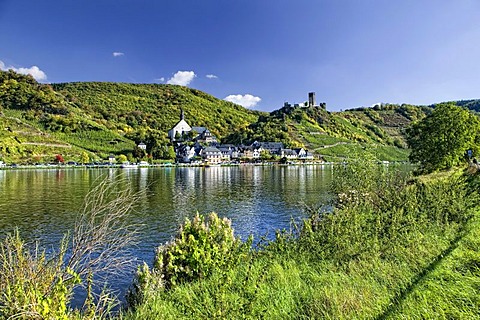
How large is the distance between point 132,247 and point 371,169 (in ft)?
44.3

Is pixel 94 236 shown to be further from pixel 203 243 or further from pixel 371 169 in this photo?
pixel 371 169

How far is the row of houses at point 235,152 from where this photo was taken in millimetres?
141625

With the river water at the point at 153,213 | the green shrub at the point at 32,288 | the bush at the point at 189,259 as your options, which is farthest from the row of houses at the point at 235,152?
the green shrub at the point at 32,288

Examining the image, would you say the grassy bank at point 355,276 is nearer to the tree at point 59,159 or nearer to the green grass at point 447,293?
the green grass at point 447,293

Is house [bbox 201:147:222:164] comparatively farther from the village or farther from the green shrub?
the green shrub

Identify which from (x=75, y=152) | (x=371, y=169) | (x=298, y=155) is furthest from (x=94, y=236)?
(x=298, y=155)

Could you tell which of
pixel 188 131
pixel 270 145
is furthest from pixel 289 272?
pixel 188 131

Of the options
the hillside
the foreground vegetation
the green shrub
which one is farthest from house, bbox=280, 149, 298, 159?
the green shrub

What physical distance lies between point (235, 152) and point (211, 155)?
14.9 m

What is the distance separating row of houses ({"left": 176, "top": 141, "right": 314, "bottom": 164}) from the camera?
14162cm

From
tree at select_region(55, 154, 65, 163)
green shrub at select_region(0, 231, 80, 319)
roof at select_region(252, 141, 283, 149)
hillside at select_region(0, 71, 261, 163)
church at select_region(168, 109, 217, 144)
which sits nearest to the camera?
green shrub at select_region(0, 231, 80, 319)

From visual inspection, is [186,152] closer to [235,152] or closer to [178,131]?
[235,152]

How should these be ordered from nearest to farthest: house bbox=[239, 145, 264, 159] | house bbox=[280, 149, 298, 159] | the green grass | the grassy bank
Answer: the green grass
the grassy bank
house bbox=[280, 149, 298, 159]
house bbox=[239, 145, 264, 159]

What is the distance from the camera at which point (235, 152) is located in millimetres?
152375
